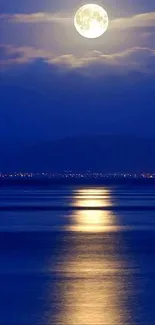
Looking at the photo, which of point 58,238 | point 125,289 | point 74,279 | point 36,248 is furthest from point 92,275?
point 58,238

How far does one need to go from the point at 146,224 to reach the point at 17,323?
24.9 m

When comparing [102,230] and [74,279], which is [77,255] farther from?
[102,230]

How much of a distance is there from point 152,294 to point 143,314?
2072mm

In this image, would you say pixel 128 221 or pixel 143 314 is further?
pixel 128 221

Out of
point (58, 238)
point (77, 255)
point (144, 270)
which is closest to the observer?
point (144, 270)

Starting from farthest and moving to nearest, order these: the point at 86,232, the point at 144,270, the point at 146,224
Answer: the point at 146,224 < the point at 86,232 < the point at 144,270

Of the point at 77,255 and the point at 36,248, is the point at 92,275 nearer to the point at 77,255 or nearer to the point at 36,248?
the point at 77,255

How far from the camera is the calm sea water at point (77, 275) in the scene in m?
16.6

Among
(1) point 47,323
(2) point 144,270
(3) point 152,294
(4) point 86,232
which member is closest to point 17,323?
(1) point 47,323

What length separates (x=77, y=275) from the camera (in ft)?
70.3

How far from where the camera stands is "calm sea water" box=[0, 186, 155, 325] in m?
16.6

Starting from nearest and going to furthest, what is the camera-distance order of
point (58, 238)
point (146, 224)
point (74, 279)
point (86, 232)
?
point (74, 279)
point (58, 238)
point (86, 232)
point (146, 224)

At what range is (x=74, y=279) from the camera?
20.7 metres

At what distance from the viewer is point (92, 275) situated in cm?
2147
